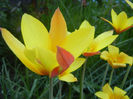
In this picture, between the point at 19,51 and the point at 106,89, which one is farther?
the point at 106,89

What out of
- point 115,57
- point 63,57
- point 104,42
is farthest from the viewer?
point 115,57

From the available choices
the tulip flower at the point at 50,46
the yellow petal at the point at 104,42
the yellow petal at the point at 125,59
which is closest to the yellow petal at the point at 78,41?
the tulip flower at the point at 50,46

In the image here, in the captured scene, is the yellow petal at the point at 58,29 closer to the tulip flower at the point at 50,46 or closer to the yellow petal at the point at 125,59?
the tulip flower at the point at 50,46

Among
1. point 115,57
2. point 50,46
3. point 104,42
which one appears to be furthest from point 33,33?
point 115,57

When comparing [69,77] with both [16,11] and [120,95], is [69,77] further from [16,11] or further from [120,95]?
[16,11]

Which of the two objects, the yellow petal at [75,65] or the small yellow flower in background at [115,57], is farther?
the small yellow flower in background at [115,57]

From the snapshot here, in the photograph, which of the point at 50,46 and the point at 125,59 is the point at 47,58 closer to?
the point at 50,46

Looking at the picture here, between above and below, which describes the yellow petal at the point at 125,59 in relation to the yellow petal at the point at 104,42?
below

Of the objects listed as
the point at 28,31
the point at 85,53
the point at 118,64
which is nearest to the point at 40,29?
the point at 28,31
